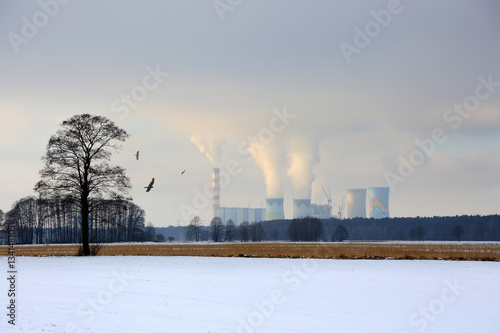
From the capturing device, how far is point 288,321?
16.5 metres

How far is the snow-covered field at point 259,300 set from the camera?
52.1 ft

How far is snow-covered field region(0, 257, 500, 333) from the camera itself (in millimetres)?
15875

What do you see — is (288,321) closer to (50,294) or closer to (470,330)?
(470,330)

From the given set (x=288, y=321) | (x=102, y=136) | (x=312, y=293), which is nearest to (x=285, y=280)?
(x=312, y=293)

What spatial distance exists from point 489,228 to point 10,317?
200245mm
